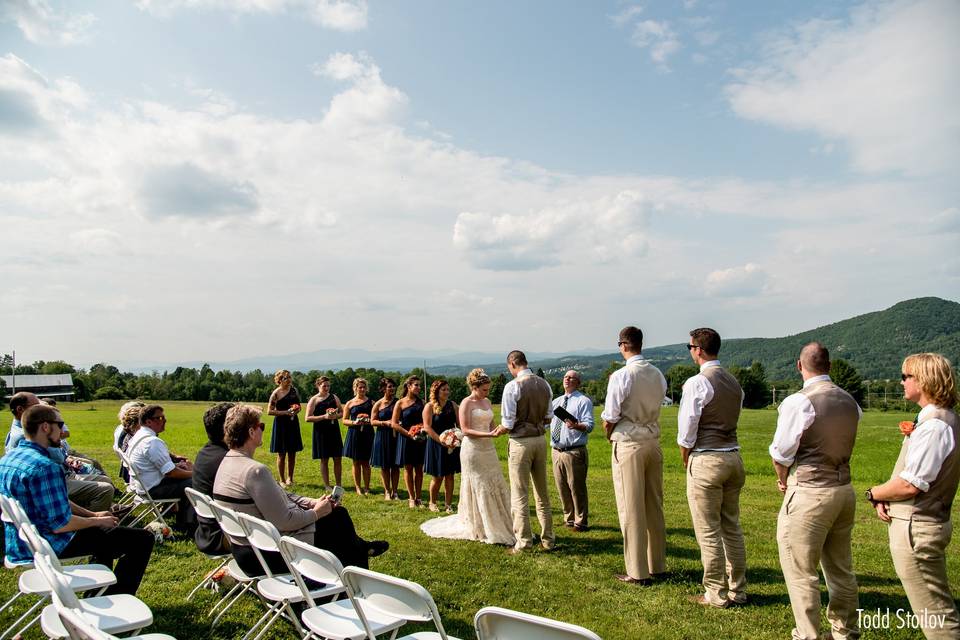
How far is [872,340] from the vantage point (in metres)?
139

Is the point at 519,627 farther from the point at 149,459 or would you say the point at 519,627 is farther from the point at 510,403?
the point at 149,459

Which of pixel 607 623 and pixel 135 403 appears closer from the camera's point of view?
pixel 607 623

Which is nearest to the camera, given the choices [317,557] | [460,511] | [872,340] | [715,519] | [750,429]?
[317,557]

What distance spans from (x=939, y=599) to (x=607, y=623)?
239 centimetres

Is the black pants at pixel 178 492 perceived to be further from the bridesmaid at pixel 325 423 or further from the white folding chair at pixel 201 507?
the bridesmaid at pixel 325 423

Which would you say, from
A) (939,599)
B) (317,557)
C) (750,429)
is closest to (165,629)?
(317,557)

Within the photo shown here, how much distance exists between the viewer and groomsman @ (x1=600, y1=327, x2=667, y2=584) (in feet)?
20.5

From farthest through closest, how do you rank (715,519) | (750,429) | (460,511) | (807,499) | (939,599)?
1. (750,429)
2. (460,511)
3. (715,519)
4. (807,499)
5. (939,599)

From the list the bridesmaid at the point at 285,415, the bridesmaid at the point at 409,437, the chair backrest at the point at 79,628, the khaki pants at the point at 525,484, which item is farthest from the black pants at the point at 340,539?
the bridesmaid at the point at 285,415

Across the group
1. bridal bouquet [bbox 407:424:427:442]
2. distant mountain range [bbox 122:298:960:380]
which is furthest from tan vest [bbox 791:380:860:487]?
distant mountain range [bbox 122:298:960:380]

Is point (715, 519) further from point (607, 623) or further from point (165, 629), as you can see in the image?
point (165, 629)

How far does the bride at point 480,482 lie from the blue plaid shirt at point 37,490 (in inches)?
171

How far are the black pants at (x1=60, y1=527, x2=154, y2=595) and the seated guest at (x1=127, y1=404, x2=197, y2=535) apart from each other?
2289 mm

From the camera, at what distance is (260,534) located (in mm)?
4367
